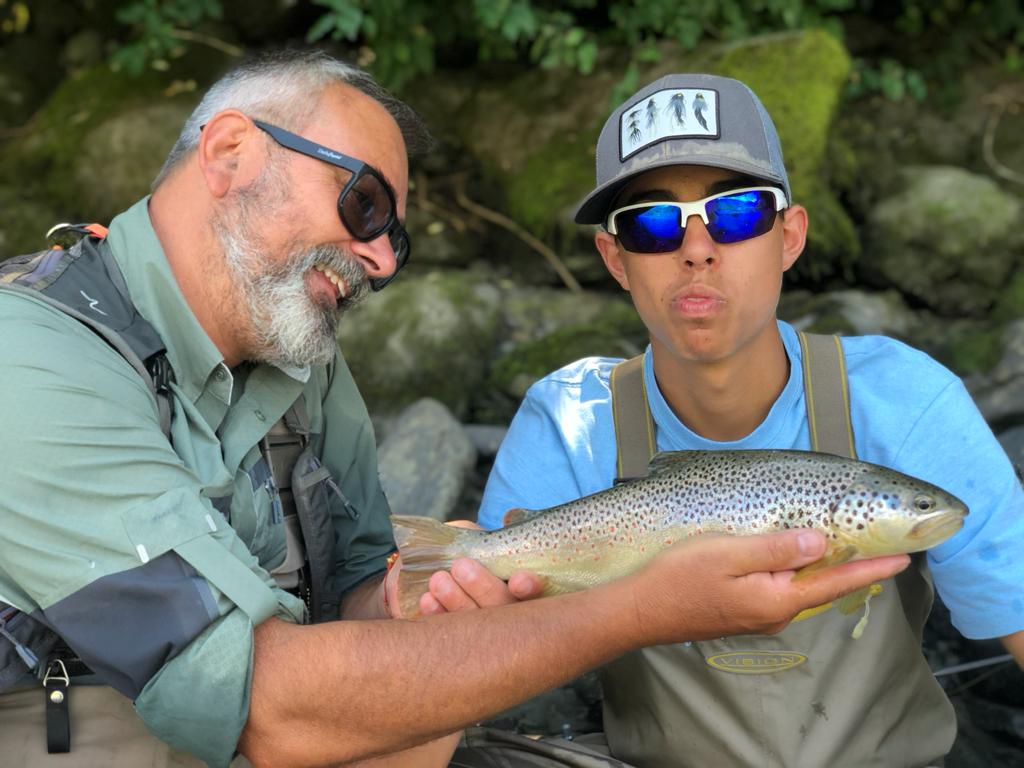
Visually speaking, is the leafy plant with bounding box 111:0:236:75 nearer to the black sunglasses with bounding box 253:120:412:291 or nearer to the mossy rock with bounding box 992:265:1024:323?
the black sunglasses with bounding box 253:120:412:291

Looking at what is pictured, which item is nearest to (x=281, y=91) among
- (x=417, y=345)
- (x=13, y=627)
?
(x=13, y=627)

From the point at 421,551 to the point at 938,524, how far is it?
1.19 m

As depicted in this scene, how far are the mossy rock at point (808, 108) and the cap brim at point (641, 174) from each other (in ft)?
13.9

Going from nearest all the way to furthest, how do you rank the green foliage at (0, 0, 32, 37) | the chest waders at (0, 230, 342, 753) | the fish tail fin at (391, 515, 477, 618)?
the chest waders at (0, 230, 342, 753) → the fish tail fin at (391, 515, 477, 618) → the green foliage at (0, 0, 32, 37)

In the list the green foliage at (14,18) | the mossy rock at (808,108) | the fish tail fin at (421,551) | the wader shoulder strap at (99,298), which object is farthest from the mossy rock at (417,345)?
the green foliage at (14,18)

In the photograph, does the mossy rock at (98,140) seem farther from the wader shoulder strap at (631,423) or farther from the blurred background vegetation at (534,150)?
the wader shoulder strap at (631,423)

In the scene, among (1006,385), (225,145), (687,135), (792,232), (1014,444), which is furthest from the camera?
(1006,385)

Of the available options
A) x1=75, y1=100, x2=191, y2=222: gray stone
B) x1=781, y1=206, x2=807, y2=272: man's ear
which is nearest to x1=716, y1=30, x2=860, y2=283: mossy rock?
x1=75, y1=100, x2=191, y2=222: gray stone

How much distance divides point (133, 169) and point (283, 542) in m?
5.10

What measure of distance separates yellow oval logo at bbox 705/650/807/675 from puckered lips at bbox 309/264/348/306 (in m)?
1.41

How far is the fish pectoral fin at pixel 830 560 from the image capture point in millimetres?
2434

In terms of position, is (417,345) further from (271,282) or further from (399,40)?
(271,282)

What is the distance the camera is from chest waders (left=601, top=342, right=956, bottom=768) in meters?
2.92

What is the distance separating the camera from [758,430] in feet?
9.99
